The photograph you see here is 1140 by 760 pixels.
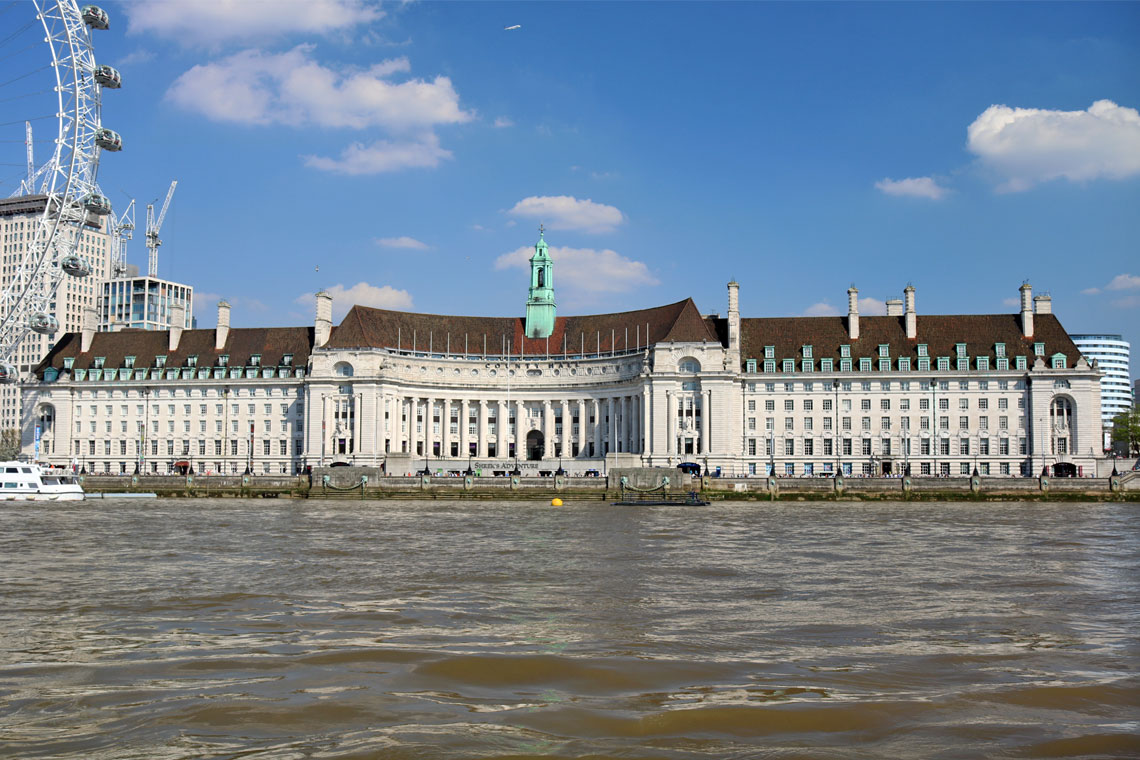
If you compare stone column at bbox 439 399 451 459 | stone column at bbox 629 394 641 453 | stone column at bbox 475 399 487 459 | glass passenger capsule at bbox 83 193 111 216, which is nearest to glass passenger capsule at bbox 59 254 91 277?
glass passenger capsule at bbox 83 193 111 216

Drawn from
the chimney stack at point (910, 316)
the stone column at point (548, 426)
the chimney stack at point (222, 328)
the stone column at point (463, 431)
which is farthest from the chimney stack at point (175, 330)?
the chimney stack at point (910, 316)

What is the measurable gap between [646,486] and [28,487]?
4091 cm

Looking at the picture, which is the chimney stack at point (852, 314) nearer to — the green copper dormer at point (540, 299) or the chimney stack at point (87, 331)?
the green copper dormer at point (540, 299)

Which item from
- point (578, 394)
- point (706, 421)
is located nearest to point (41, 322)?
point (578, 394)

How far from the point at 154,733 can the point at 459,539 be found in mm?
25277

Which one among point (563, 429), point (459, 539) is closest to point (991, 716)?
point (459, 539)

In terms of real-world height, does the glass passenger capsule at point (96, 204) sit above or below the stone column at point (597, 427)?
above

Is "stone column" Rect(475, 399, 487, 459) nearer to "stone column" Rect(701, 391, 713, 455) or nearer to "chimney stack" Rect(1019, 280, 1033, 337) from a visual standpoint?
"stone column" Rect(701, 391, 713, 455)

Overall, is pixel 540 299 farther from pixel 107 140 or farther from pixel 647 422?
pixel 107 140

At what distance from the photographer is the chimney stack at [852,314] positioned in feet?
302

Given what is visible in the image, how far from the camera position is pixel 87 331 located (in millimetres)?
108625

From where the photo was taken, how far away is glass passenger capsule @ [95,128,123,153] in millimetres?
83812

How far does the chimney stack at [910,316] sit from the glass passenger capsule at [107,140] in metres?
73.3

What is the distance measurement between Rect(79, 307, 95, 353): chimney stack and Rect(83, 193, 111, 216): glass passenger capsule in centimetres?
2523
